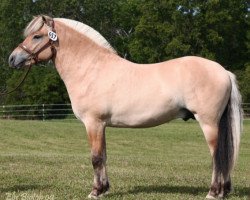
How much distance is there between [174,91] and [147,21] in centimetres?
4510

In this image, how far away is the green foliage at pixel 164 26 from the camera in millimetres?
49938

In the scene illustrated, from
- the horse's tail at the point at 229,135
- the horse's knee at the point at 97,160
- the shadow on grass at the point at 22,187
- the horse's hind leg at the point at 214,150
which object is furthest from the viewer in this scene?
the shadow on grass at the point at 22,187

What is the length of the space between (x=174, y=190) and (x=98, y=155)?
1323mm

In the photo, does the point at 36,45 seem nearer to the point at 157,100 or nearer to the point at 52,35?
the point at 52,35

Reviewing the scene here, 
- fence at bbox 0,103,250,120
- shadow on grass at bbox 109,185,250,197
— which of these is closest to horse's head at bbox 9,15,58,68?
shadow on grass at bbox 109,185,250,197

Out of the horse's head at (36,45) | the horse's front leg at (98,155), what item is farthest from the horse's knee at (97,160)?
the horse's head at (36,45)

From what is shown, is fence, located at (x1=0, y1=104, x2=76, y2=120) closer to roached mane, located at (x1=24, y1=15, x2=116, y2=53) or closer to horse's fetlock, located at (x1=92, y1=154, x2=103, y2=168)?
roached mane, located at (x1=24, y1=15, x2=116, y2=53)

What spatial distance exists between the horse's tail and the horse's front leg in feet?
5.02

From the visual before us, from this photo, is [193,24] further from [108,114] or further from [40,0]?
[108,114]

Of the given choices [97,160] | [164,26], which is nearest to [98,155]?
[97,160]

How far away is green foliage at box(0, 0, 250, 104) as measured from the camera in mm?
49938

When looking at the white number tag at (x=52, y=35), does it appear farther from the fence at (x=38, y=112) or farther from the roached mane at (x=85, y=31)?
the fence at (x=38, y=112)

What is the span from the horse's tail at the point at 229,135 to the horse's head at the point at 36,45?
8.41 feet

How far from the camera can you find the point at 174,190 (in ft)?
26.0
